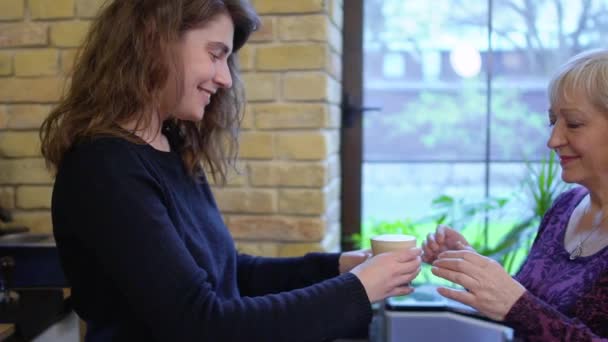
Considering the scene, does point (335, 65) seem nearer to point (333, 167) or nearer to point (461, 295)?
point (333, 167)

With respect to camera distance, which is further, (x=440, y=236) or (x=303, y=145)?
(x=303, y=145)

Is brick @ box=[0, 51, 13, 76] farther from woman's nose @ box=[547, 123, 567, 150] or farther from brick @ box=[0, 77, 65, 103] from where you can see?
woman's nose @ box=[547, 123, 567, 150]

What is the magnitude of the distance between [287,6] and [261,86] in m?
0.24

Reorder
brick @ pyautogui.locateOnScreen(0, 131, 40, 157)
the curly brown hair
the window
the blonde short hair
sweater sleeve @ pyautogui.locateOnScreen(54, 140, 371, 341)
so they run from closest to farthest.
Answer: sweater sleeve @ pyautogui.locateOnScreen(54, 140, 371, 341) < the curly brown hair < the blonde short hair < brick @ pyautogui.locateOnScreen(0, 131, 40, 157) < the window

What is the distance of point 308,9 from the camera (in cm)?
166

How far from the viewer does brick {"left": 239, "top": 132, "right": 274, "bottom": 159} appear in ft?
5.63

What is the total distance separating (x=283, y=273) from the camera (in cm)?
137

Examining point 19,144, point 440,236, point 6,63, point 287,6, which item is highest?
point 287,6

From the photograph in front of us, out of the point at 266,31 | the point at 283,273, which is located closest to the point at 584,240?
the point at 283,273

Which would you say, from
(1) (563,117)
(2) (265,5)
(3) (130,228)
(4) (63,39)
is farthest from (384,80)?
(3) (130,228)

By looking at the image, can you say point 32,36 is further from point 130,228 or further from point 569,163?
point 569,163

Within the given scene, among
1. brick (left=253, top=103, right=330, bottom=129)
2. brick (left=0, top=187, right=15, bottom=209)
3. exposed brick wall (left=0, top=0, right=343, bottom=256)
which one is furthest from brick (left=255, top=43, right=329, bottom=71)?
brick (left=0, top=187, right=15, bottom=209)

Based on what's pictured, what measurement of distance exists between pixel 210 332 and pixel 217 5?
57cm

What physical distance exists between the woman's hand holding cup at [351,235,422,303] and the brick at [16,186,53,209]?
3.66ft
